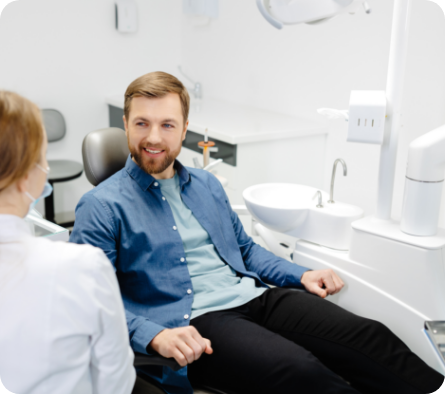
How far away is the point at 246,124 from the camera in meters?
2.59

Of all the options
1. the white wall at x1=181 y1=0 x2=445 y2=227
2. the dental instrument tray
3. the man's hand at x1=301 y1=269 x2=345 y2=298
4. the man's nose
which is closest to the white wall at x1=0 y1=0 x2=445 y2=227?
the white wall at x1=181 y1=0 x2=445 y2=227

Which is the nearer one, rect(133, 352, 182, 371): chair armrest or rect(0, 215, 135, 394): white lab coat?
rect(0, 215, 135, 394): white lab coat

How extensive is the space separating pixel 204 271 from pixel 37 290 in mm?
792

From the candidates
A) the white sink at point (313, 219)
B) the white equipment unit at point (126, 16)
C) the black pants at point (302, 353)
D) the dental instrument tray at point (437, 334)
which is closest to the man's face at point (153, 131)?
the white sink at point (313, 219)

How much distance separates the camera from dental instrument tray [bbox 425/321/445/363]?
3.26ft

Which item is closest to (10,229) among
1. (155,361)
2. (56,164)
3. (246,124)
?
(155,361)

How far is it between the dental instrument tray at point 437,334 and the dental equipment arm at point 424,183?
389 mm

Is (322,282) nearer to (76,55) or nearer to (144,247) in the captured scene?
(144,247)

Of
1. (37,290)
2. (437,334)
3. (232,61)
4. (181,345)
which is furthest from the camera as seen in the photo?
(232,61)

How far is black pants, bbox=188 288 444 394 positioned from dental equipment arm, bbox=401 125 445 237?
12.2 inches

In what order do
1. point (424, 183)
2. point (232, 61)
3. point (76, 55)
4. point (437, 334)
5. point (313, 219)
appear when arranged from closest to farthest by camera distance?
point (437, 334)
point (424, 183)
point (313, 219)
point (232, 61)
point (76, 55)

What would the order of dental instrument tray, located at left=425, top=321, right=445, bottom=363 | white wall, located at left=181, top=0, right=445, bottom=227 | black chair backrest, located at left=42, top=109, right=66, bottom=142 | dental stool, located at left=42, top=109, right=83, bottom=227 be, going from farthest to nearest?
black chair backrest, located at left=42, top=109, right=66, bottom=142 → dental stool, located at left=42, top=109, right=83, bottom=227 → white wall, located at left=181, top=0, right=445, bottom=227 → dental instrument tray, located at left=425, top=321, right=445, bottom=363

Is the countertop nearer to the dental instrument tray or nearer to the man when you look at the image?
the man

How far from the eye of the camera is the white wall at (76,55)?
310 cm
